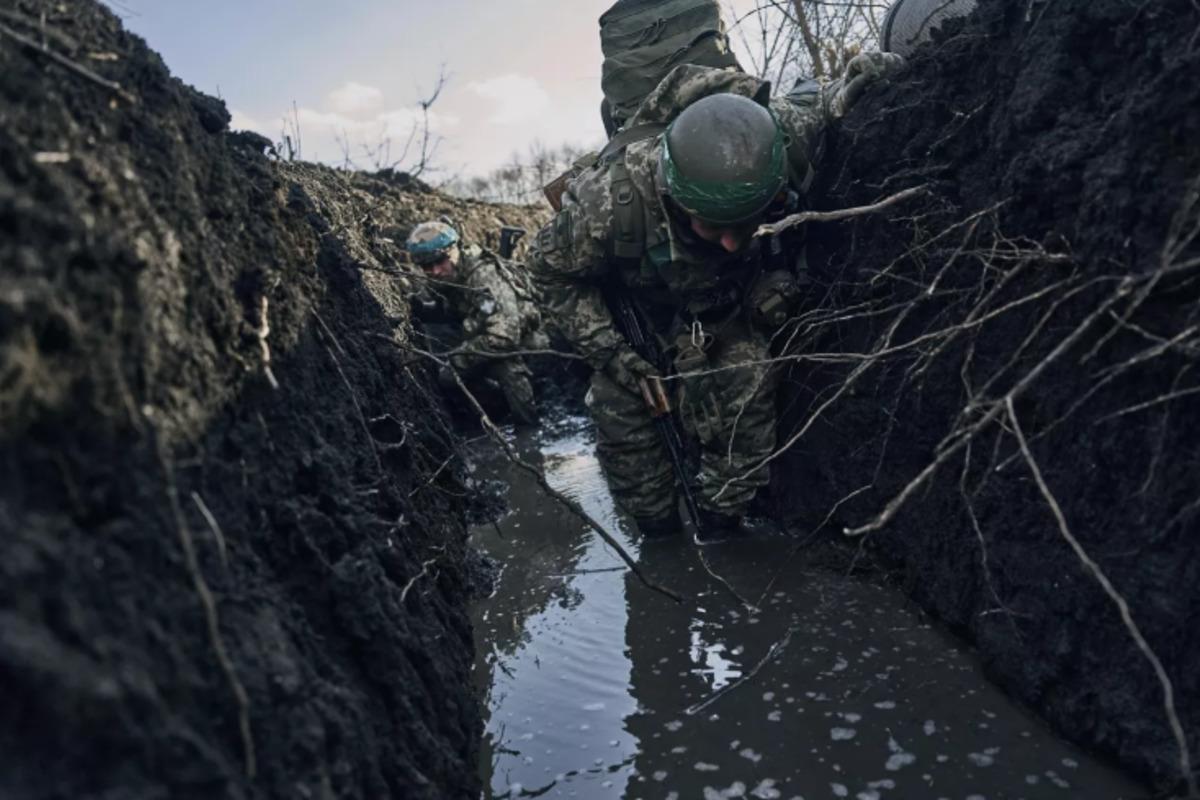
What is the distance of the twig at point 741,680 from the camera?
2498 millimetres

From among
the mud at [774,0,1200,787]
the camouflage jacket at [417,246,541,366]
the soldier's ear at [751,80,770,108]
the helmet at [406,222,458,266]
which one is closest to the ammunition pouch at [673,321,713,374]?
the mud at [774,0,1200,787]

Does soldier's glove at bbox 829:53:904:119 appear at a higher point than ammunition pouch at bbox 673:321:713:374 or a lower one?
higher

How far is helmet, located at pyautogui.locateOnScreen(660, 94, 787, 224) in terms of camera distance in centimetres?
304

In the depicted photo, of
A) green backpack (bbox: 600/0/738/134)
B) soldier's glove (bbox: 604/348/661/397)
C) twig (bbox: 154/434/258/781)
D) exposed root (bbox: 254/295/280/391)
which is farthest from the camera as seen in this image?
green backpack (bbox: 600/0/738/134)

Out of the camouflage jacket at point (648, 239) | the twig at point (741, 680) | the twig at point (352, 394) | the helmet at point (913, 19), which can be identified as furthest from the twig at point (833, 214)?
the twig at point (741, 680)

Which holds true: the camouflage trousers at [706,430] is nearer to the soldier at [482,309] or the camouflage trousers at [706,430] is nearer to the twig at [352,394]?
the twig at [352,394]

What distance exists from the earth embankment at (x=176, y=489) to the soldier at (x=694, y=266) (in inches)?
62.3

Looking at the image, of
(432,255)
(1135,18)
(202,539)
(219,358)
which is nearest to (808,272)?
(1135,18)

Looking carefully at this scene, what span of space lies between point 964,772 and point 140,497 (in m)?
1.87

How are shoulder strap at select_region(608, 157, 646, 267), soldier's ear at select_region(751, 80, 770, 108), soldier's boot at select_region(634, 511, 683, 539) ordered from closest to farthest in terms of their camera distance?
1. soldier's ear at select_region(751, 80, 770, 108)
2. shoulder strap at select_region(608, 157, 646, 267)
3. soldier's boot at select_region(634, 511, 683, 539)

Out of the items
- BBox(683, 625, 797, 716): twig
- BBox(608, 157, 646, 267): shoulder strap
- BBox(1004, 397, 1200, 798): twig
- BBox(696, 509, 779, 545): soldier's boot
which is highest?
BBox(608, 157, 646, 267): shoulder strap

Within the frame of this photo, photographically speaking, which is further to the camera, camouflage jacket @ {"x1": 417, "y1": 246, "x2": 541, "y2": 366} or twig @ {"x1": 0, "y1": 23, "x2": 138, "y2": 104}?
camouflage jacket @ {"x1": 417, "y1": 246, "x2": 541, "y2": 366}

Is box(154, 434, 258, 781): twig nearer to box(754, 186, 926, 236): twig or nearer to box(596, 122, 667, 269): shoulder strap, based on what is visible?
box(754, 186, 926, 236): twig

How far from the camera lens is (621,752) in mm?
2340
